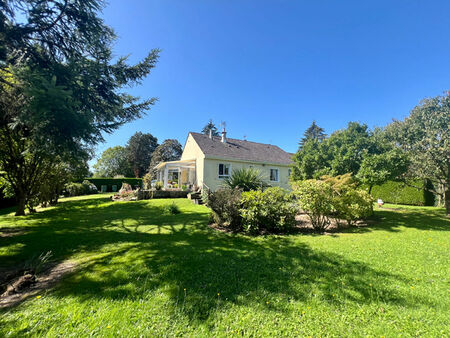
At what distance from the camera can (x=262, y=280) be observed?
11.4 ft

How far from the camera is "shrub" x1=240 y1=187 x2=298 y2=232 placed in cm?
703

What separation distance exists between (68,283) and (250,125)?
24.3m

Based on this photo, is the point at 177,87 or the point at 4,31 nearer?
the point at 4,31

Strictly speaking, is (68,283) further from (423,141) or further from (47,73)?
(423,141)

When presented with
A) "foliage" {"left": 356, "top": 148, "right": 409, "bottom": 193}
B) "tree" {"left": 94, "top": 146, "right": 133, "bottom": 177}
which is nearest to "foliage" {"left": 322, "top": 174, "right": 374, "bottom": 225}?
"foliage" {"left": 356, "top": 148, "right": 409, "bottom": 193}

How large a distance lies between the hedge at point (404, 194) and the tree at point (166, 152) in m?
36.4

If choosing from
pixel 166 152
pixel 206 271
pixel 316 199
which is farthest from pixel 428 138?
pixel 166 152

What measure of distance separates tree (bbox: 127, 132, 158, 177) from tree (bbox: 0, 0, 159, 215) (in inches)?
1540

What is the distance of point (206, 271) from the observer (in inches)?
150

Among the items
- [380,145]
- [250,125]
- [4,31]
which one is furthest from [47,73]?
[250,125]

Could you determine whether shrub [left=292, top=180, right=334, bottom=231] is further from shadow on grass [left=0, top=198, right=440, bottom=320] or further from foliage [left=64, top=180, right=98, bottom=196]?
foliage [left=64, top=180, right=98, bottom=196]

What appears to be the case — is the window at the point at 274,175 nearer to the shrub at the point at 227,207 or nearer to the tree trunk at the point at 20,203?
the shrub at the point at 227,207

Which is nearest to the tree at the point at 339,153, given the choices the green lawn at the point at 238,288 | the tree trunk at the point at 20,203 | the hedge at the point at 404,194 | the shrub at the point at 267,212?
the shrub at the point at 267,212

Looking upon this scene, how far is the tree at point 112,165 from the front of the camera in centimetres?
4678
